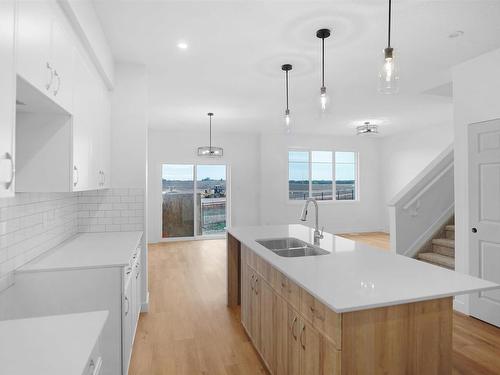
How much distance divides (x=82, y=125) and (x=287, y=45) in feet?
6.54

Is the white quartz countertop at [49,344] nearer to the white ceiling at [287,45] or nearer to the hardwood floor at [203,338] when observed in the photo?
the hardwood floor at [203,338]

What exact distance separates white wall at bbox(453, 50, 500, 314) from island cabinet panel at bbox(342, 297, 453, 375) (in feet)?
7.14

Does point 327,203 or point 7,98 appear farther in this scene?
point 327,203

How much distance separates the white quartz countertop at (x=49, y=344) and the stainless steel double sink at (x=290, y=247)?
1621 mm

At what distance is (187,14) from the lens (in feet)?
7.99

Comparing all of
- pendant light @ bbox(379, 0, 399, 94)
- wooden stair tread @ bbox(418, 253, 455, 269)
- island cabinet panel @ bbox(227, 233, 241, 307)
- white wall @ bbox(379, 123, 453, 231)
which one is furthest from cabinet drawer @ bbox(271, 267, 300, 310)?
white wall @ bbox(379, 123, 453, 231)

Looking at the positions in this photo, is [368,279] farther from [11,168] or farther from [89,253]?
[89,253]

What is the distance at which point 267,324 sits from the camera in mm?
2209

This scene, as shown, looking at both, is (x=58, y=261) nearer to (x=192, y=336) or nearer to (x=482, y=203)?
(x=192, y=336)

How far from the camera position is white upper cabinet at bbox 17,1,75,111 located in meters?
1.19

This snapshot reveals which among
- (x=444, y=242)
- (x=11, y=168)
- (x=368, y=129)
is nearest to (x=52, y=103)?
(x=11, y=168)

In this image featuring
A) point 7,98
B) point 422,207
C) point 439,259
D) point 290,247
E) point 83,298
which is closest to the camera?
point 7,98

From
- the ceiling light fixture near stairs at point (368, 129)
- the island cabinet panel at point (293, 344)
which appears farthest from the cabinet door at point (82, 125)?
Result: the ceiling light fixture near stairs at point (368, 129)

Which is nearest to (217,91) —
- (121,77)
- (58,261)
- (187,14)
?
(121,77)
